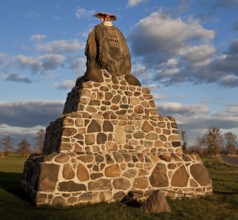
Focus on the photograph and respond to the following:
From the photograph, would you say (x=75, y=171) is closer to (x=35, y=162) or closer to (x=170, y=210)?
(x=35, y=162)

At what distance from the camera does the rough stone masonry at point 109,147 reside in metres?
8.91

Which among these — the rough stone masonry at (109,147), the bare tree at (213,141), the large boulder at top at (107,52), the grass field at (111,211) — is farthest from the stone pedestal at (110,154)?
the bare tree at (213,141)

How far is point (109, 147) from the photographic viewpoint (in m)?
10.3

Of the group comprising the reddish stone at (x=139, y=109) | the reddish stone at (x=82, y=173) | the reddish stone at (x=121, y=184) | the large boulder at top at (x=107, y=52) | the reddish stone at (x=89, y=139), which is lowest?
the reddish stone at (x=121, y=184)

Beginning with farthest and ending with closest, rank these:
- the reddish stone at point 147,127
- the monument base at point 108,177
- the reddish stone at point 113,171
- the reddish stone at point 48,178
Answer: the reddish stone at point 147,127
the reddish stone at point 113,171
the monument base at point 108,177
the reddish stone at point 48,178

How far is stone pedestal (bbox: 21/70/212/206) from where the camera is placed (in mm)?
8859

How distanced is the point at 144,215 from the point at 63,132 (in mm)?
3526

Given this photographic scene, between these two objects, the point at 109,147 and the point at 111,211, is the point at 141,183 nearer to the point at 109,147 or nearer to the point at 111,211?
the point at 109,147

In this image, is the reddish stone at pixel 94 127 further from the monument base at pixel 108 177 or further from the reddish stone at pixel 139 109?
the reddish stone at pixel 139 109

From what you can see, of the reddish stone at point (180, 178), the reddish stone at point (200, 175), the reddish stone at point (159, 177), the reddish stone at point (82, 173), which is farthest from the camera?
the reddish stone at point (200, 175)

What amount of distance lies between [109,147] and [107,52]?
11.5 ft

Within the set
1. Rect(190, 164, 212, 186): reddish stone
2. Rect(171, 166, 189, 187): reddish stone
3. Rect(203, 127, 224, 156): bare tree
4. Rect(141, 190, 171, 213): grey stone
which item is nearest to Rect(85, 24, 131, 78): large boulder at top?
Rect(171, 166, 189, 187): reddish stone

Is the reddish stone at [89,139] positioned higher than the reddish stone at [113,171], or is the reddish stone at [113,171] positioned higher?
the reddish stone at [89,139]

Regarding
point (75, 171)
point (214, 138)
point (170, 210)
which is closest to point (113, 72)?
point (75, 171)
